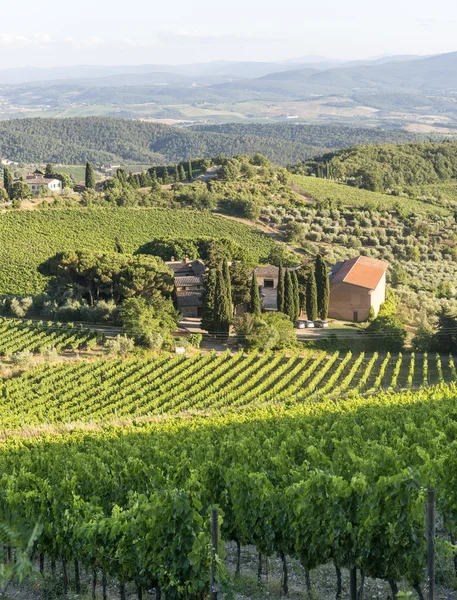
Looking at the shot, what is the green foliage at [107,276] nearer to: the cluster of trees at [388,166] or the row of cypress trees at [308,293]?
the row of cypress trees at [308,293]

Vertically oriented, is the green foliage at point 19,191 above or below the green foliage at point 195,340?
above

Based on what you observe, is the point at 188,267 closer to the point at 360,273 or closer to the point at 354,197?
the point at 360,273

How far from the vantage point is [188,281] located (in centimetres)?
4819

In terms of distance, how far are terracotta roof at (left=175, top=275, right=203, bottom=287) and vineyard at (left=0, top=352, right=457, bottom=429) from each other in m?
10.7

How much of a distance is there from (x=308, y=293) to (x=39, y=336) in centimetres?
1600

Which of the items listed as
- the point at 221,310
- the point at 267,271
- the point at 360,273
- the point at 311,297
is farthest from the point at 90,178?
the point at 221,310

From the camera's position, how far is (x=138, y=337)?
39.0 metres

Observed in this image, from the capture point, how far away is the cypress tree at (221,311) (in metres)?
42.1

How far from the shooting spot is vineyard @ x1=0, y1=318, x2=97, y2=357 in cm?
3784

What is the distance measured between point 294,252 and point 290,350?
85.6 feet

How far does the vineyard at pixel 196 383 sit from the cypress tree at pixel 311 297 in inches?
273

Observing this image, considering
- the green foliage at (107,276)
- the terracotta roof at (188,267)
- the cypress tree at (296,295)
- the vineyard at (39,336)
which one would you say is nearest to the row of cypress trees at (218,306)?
the cypress tree at (296,295)

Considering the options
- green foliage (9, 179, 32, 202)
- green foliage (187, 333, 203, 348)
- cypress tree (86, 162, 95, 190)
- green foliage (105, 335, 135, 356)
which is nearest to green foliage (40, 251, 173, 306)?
green foliage (187, 333, 203, 348)

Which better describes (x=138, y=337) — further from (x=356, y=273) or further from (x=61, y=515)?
(x=61, y=515)
